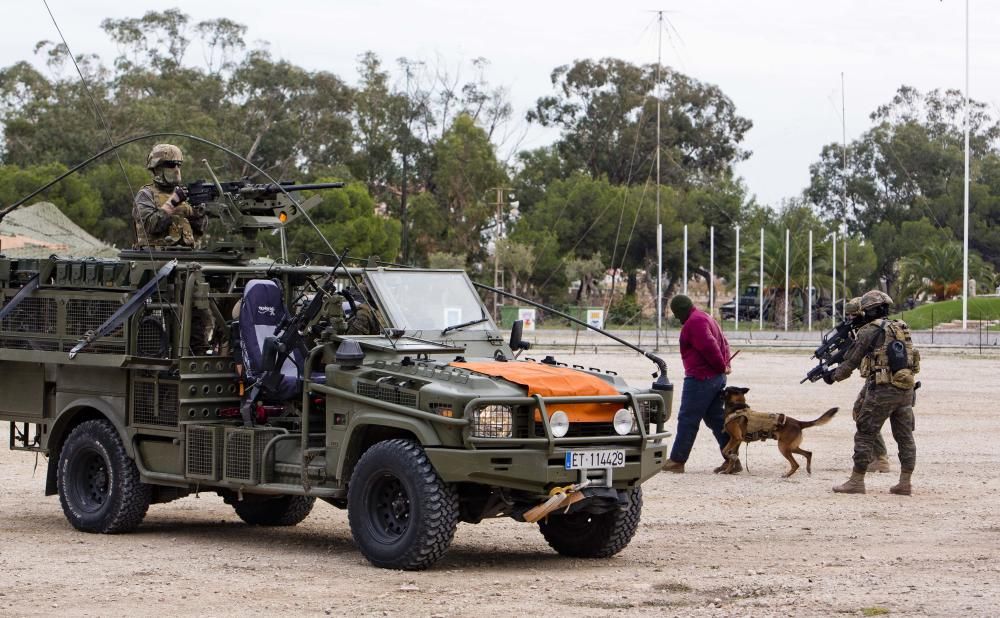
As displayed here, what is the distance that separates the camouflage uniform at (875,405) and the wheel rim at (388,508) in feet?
20.8

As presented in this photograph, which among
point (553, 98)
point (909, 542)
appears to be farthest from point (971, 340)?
point (553, 98)

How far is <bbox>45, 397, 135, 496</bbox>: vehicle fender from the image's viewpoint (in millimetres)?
12188

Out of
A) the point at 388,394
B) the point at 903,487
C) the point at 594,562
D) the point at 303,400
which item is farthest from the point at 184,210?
the point at 903,487

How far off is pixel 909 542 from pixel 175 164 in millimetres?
6614

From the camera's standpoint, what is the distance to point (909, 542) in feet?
39.7

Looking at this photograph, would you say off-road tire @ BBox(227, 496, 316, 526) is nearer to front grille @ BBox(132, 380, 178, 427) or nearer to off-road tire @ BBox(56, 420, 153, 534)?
off-road tire @ BBox(56, 420, 153, 534)

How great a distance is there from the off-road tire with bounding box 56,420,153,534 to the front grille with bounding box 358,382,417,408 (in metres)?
2.54

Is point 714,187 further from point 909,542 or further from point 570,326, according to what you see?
point 909,542

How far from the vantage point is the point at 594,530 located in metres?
11.2

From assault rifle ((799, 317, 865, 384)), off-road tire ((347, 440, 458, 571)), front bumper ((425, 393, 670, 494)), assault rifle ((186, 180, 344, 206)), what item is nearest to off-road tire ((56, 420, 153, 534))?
assault rifle ((186, 180, 344, 206))

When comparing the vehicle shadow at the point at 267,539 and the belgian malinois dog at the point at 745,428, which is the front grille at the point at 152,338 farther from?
the belgian malinois dog at the point at 745,428

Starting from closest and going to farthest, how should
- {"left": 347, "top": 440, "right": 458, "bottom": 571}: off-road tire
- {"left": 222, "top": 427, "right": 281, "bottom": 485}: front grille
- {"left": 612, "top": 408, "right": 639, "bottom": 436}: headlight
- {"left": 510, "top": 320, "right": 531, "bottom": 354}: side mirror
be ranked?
1. {"left": 347, "top": 440, "right": 458, "bottom": 571}: off-road tire
2. {"left": 612, "top": 408, "right": 639, "bottom": 436}: headlight
3. {"left": 222, "top": 427, "right": 281, "bottom": 485}: front grille
4. {"left": 510, "top": 320, "right": 531, "bottom": 354}: side mirror

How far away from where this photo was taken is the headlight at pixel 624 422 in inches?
416

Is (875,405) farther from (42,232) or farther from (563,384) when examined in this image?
(42,232)
